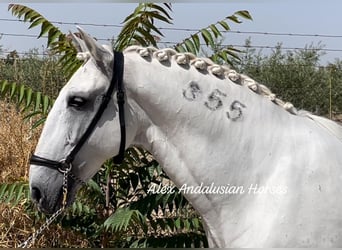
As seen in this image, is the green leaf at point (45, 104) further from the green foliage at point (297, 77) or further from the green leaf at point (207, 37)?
the green foliage at point (297, 77)

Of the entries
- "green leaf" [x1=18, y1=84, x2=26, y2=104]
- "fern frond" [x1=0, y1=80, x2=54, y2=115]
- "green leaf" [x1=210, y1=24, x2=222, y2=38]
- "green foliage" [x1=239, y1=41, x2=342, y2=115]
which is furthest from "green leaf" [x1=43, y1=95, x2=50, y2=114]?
"green foliage" [x1=239, y1=41, x2=342, y2=115]

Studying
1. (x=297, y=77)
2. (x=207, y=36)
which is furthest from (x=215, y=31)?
(x=297, y=77)

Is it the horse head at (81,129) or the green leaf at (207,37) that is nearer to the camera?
the horse head at (81,129)

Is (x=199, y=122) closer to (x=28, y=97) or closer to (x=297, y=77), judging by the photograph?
(x=28, y=97)

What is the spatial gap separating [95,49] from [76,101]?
234 millimetres

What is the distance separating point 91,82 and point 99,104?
0.10m

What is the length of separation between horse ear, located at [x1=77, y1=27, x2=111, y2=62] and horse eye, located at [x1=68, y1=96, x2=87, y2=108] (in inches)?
7.2

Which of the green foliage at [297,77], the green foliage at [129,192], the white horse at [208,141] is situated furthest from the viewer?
the green foliage at [297,77]

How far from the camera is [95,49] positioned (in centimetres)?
212

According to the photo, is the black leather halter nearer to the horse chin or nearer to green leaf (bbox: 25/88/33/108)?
the horse chin

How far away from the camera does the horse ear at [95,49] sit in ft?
6.94

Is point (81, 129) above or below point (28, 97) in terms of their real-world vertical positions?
above

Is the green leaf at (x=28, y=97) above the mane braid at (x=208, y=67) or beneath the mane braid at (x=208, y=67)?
beneath

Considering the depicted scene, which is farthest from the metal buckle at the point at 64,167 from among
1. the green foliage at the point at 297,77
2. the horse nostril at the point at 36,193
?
the green foliage at the point at 297,77
